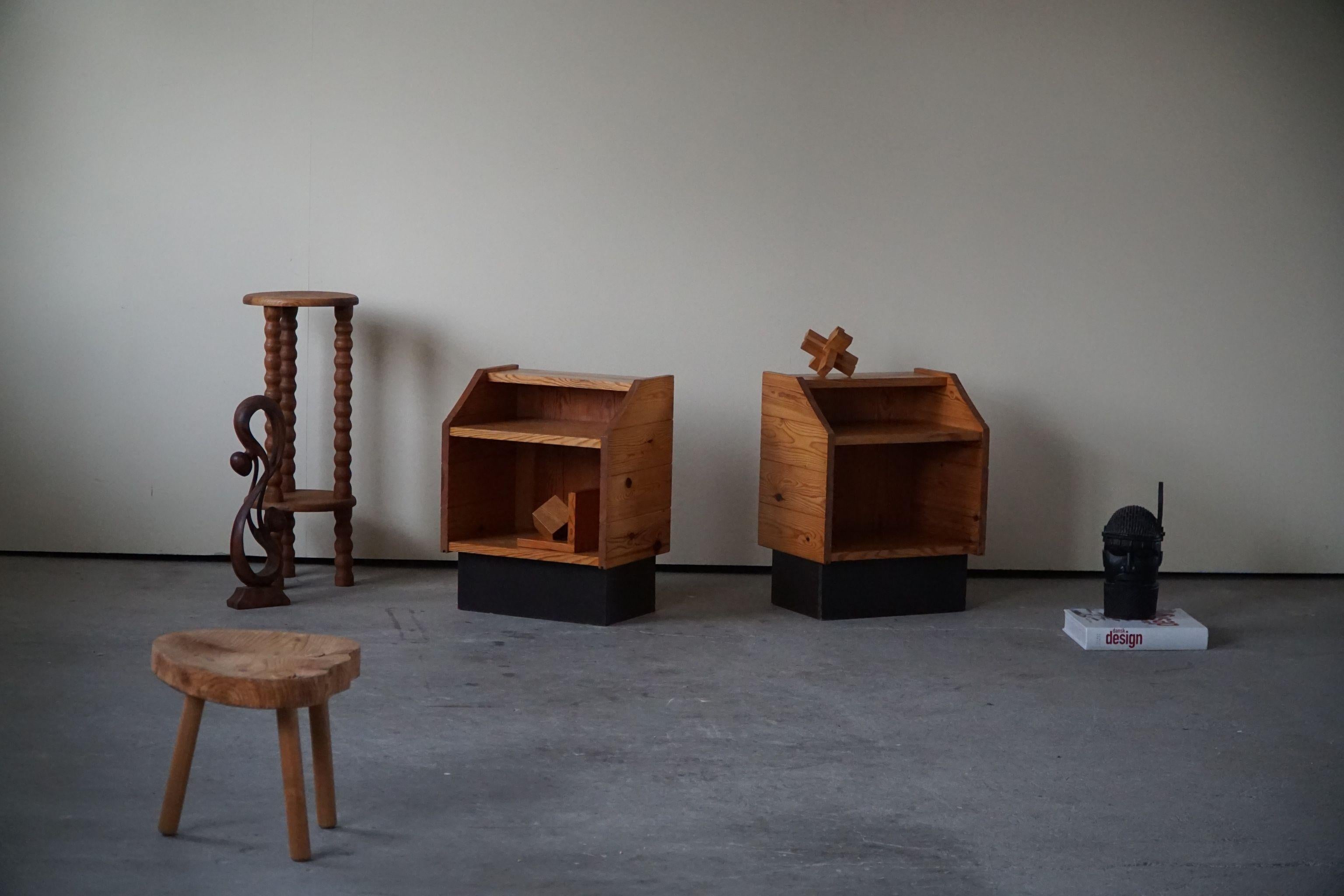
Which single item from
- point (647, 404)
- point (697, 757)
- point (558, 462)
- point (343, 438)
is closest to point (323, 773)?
point (697, 757)

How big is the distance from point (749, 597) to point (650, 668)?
1.08m

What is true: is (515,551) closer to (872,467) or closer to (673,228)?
(872,467)

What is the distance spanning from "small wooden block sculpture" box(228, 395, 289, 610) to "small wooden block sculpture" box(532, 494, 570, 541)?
967 mm

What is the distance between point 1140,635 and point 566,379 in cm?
216


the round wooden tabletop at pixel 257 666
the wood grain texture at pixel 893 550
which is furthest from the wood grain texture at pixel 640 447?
the round wooden tabletop at pixel 257 666

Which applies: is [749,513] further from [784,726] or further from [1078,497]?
[784,726]

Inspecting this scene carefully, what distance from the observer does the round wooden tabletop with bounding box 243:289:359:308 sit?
4.79 meters

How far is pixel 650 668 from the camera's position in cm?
394

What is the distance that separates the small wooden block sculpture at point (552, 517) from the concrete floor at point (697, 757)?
1.08 ft

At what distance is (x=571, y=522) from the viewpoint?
14.6 feet

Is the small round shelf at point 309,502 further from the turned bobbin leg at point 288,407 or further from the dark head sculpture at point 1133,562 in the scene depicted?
the dark head sculpture at point 1133,562

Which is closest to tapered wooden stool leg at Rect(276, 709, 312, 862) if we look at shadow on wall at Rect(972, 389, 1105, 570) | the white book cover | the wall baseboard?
the white book cover

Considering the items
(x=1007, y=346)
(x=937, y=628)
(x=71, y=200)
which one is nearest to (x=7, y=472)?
(x=71, y=200)

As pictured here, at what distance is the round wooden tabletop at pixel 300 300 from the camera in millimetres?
4785
